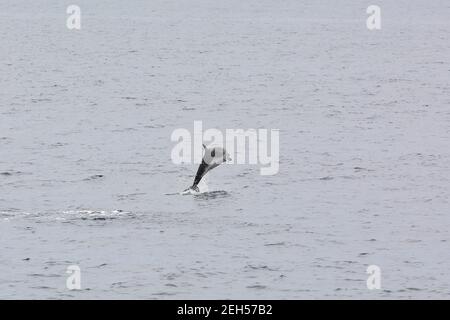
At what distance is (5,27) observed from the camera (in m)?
186

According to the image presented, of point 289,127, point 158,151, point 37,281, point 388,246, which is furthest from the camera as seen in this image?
point 289,127

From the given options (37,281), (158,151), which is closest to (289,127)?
(158,151)

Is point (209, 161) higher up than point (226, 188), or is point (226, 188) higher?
point (209, 161)

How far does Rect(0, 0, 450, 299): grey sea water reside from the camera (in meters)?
34.8

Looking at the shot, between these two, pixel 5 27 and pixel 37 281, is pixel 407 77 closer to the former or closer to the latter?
pixel 37 281

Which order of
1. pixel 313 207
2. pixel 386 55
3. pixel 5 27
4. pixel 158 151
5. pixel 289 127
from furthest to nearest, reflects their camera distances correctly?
pixel 5 27 < pixel 386 55 < pixel 289 127 < pixel 158 151 < pixel 313 207

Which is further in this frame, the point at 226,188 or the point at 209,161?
the point at 226,188

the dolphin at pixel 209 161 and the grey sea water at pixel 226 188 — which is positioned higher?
the dolphin at pixel 209 161

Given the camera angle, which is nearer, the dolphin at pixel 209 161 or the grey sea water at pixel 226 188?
the grey sea water at pixel 226 188

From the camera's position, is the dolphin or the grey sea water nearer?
the grey sea water

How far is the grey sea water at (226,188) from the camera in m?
34.8

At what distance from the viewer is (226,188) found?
48.1m

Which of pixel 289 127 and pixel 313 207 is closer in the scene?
pixel 313 207
